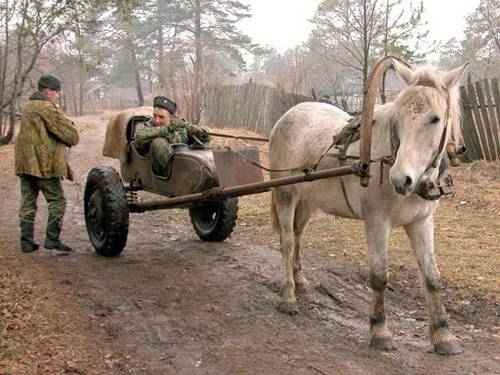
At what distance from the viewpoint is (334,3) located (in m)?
13.6

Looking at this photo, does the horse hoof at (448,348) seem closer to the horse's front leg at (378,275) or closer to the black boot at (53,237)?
the horse's front leg at (378,275)

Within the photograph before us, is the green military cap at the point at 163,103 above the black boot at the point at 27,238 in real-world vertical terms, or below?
above

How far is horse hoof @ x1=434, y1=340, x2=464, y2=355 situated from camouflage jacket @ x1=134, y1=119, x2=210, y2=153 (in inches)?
138

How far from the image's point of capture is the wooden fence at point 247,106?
1781cm

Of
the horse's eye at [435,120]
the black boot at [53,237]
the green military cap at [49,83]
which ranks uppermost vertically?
the green military cap at [49,83]

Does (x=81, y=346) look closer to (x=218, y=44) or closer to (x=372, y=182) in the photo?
(x=372, y=182)

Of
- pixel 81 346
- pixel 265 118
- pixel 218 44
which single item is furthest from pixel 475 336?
pixel 218 44

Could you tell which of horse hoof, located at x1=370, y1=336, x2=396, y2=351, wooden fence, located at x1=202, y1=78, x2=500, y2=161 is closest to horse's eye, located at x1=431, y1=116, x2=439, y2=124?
horse hoof, located at x1=370, y1=336, x2=396, y2=351

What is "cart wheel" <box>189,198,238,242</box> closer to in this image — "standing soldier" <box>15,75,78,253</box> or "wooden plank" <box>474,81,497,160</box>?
"standing soldier" <box>15,75,78,253</box>

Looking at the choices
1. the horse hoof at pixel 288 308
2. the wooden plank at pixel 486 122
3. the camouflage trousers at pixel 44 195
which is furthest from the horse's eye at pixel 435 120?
the wooden plank at pixel 486 122

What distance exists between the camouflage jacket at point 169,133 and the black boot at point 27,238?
5.38 feet

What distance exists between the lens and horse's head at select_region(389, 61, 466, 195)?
3320 millimetres

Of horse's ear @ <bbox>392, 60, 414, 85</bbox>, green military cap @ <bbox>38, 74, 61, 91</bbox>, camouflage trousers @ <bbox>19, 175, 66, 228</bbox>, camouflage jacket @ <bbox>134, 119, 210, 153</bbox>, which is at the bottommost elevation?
camouflage trousers @ <bbox>19, 175, 66, 228</bbox>

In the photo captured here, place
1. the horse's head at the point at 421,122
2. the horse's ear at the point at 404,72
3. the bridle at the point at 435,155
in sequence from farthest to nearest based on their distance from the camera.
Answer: the horse's ear at the point at 404,72
the bridle at the point at 435,155
the horse's head at the point at 421,122
